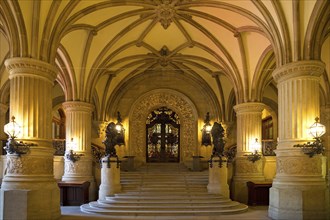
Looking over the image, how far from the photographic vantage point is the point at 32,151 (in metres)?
12.5

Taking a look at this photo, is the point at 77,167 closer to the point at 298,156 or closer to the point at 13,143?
the point at 13,143

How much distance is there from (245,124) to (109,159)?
6.12 meters

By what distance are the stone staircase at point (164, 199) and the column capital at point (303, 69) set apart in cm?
493

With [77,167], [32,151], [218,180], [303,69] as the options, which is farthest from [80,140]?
[303,69]

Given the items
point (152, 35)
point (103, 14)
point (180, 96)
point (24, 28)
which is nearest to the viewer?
point (24, 28)

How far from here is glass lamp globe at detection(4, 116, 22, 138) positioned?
476 inches

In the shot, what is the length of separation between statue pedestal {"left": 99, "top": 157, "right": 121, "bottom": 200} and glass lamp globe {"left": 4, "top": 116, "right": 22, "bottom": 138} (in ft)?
16.7

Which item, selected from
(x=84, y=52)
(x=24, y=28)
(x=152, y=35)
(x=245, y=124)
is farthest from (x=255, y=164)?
(x=24, y=28)

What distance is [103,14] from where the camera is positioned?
54.1 ft

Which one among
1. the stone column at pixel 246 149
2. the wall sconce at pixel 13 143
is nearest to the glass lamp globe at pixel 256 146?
the stone column at pixel 246 149

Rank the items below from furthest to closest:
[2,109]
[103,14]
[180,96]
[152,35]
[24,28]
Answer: [180,96], [2,109], [152,35], [103,14], [24,28]

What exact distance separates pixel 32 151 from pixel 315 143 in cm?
770

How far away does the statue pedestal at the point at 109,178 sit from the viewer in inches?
661

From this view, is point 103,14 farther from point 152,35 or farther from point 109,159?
point 109,159
